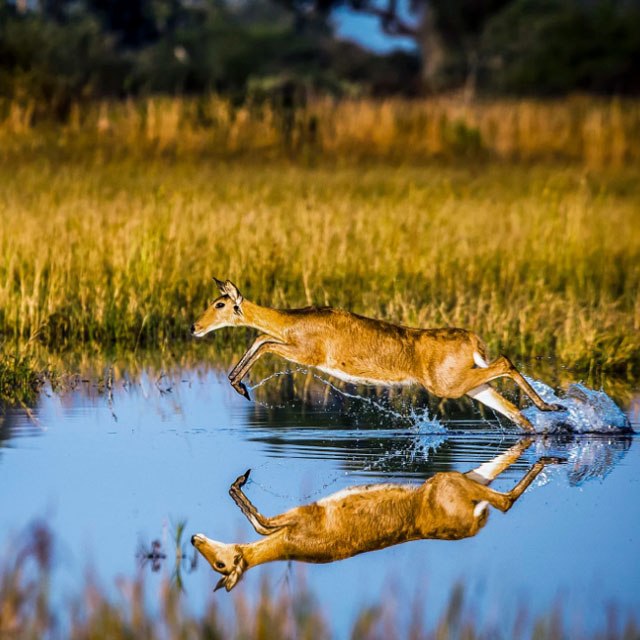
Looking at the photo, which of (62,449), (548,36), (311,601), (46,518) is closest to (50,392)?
(62,449)

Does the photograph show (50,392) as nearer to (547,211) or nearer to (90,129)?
(547,211)

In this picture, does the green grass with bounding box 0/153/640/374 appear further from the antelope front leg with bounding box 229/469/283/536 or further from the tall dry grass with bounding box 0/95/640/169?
the tall dry grass with bounding box 0/95/640/169

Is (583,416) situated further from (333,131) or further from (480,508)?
(333,131)

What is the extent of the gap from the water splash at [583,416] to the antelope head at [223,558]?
3.00 metres

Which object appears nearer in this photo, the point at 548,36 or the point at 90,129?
the point at 90,129

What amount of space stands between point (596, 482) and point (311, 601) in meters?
2.32

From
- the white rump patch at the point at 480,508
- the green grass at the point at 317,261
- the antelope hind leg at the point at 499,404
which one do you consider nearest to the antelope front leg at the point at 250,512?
the white rump patch at the point at 480,508

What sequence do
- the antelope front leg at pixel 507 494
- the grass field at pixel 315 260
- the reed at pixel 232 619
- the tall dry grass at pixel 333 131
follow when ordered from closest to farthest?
1. the reed at pixel 232 619
2. the antelope front leg at pixel 507 494
3. the grass field at pixel 315 260
4. the tall dry grass at pixel 333 131

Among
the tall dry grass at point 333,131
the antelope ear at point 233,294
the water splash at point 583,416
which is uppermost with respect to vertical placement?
the tall dry grass at point 333,131

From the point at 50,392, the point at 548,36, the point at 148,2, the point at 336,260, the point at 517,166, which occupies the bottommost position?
the point at 50,392

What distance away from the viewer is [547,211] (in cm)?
1692

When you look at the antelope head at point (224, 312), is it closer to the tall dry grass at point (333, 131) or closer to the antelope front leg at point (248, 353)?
the antelope front leg at point (248, 353)

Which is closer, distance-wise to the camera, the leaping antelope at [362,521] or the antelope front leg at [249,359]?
the leaping antelope at [362,521]

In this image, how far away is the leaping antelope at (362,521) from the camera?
19.7 feet
